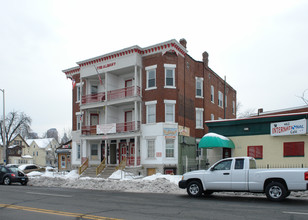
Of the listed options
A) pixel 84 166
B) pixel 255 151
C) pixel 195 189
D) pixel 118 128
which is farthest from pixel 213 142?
pixel 84 166

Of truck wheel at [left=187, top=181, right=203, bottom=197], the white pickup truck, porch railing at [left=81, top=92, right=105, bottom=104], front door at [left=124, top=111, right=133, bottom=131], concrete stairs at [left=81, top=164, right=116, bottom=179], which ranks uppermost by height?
porch railing at [left=81, top=92, right=105, bottom=104]

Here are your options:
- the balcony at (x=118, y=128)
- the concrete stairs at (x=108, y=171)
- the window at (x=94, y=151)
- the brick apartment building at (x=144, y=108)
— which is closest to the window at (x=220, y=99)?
the brick apartment building at (x=144, y=108)

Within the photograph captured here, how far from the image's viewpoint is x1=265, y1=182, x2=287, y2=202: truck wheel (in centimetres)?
1199

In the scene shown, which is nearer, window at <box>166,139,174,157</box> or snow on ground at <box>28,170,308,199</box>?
snow on ground at <box>28,170,308,199</box>

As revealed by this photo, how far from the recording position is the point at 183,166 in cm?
2767

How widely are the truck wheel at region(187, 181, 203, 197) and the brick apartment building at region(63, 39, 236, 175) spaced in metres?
12.5

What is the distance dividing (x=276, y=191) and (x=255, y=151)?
11921 mm

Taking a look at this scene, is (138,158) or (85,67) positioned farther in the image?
(85,67)

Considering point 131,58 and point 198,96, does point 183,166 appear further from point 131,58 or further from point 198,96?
point 131,58

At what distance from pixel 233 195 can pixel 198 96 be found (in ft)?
59.6

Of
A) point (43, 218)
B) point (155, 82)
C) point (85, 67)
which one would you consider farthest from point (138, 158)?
point (43, 218)

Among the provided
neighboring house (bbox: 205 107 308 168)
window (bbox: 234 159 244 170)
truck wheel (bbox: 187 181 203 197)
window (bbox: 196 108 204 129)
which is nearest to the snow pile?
truck wheel (bbox: 187 181 203 197)

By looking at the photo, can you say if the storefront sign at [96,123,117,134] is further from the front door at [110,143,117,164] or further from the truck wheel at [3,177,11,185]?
the truck wheel at [3,177,11,185]

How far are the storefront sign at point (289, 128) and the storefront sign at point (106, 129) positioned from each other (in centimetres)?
1391
